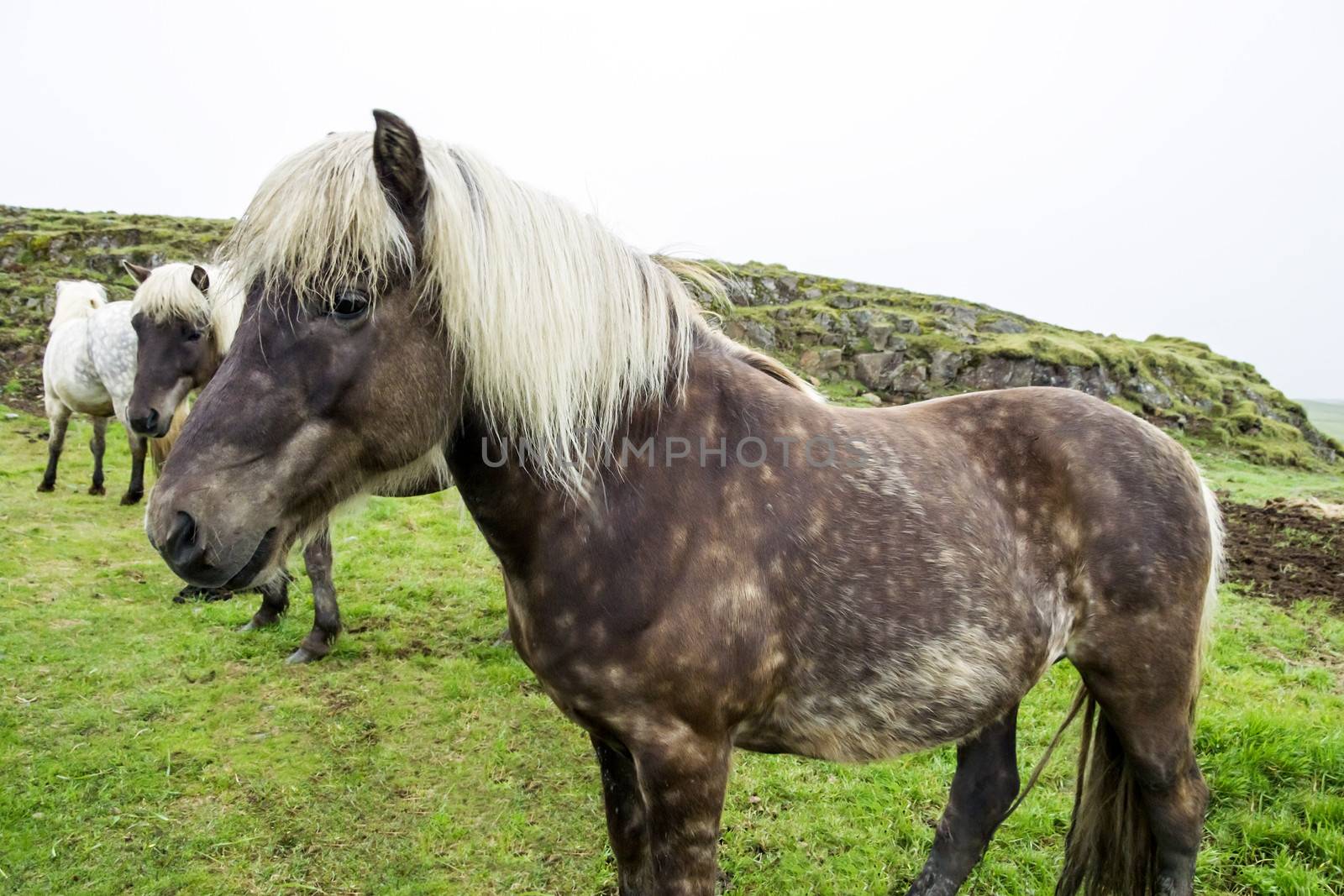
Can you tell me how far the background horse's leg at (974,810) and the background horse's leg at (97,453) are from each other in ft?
36.2

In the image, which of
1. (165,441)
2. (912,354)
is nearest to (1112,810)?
(165,441)

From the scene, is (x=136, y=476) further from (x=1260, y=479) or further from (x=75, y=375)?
(x=1260, y=479)

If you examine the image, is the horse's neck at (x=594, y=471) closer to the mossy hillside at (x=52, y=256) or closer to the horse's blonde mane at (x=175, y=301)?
the horse's blonde mane at (x=175, y=301)

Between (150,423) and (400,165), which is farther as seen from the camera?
(150,423)

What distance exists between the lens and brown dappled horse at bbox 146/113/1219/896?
1.54 metres

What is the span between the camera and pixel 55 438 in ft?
30.3

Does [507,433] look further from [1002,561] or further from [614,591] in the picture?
[1002,561]

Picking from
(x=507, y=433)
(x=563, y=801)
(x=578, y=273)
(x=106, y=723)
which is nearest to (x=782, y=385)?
(x=578, y=273)

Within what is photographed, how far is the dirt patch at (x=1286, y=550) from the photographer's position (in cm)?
754

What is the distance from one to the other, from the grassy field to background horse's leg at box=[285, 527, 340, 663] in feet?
0.48

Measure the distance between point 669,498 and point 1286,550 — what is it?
10975 mm

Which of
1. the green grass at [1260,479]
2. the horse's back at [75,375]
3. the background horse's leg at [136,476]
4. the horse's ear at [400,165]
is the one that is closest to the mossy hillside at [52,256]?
the horse's back at [75,375]

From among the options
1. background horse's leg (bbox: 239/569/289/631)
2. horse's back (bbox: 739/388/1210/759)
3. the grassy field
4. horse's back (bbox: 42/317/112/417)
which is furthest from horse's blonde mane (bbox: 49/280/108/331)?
horse's back (bbox: 739/388/1210/759)

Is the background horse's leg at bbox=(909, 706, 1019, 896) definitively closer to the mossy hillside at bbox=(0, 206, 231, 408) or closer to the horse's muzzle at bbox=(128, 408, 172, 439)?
the horse's muzzle at bbox=(128, 408, 172, 439)
